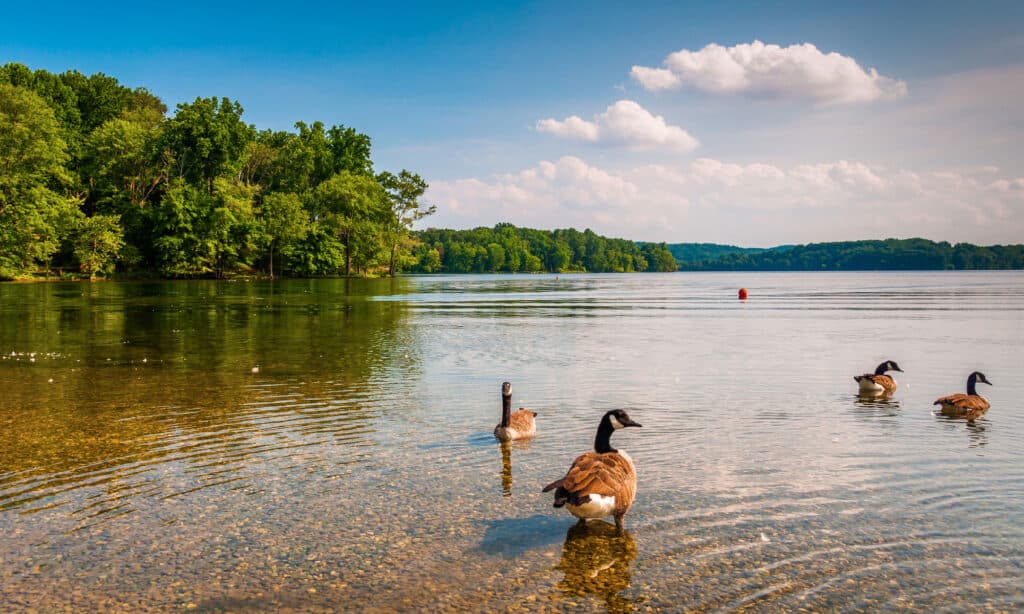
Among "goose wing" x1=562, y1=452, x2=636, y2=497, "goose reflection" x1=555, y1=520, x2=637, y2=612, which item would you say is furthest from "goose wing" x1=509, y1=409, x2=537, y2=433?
"goose reflection" x1=555, y1=520, x2=637, y2=612

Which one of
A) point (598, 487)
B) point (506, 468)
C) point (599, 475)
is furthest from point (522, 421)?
point (598, 487)

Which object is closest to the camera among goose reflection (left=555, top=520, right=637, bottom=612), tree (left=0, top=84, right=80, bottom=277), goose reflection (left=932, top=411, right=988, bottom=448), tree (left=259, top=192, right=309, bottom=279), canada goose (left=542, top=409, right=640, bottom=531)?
goose reflection (left=555, top=520, right=637, bottom=612)

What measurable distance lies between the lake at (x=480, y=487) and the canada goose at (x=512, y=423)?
364mm

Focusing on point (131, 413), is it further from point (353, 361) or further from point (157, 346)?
point (157, 346)

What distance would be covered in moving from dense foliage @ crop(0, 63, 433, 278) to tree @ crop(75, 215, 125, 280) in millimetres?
152

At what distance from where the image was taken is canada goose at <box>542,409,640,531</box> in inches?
336

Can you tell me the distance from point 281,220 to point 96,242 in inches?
1109

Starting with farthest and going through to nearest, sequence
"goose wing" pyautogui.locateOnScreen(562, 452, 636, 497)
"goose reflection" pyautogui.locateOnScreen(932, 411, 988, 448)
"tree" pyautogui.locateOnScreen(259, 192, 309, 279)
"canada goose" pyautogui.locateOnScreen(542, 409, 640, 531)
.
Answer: "tree" pyautogui.locateOnScreen(259, 192, 309, 279), "goose reflection" pyautogui.locateOnScreen(932, 411, 988, 448), "goose wing" pyautogui.locateOnScreen(562, 452, 636, 497), "canada goose" pyautogui.locateOnScreen(542, 409, 640, 531)

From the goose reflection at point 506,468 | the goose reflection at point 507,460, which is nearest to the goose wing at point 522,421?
the goose reflection at point 507,460

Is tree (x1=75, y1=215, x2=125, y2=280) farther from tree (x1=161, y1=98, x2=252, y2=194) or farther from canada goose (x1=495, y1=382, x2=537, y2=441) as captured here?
canada goose (x1=495, y1=382, x2=537, y2=441)

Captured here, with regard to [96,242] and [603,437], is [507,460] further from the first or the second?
[96,242]

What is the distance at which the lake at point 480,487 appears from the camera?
7422 mm

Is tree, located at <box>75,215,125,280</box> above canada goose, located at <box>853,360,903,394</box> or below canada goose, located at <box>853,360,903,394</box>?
above

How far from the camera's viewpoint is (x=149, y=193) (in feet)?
350
